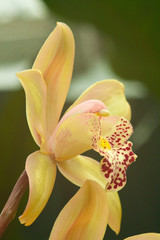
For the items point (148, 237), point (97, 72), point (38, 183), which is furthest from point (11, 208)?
point (97, 72)

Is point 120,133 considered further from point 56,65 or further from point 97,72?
point 97,72

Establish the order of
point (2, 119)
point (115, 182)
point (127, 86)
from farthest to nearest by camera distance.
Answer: point (127, 86)
point (2, 119)
point (115, 182)

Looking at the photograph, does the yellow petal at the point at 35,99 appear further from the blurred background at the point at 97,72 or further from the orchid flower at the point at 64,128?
the blurred background at the point at 97,72

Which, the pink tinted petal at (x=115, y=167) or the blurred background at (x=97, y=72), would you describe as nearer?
the pink tinted petal at (x=115, y=167)

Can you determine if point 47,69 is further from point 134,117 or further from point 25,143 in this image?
point 134,117

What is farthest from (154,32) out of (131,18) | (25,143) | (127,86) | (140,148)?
(25,143)

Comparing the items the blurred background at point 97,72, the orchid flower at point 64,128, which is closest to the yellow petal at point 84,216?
the orchid flower at point 64,128

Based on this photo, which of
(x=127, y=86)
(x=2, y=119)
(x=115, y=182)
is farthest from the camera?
(x=127, y=86)
